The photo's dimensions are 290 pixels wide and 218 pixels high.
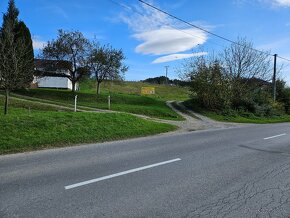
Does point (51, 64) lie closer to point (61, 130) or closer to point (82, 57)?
point (82, 57)

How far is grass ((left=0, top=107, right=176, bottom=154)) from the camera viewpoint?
10.9 metres

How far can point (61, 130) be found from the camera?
502 inches

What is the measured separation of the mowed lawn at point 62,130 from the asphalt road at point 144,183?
1.09 metres

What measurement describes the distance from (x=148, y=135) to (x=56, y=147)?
515 centimetres

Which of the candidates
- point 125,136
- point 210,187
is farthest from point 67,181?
point 125,136

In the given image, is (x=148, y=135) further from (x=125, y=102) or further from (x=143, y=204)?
(x=125, y=102)

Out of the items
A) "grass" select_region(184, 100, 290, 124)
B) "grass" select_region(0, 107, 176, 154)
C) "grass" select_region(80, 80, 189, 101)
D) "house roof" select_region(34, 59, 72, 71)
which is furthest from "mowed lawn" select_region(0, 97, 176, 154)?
"grass" select_region(80, 80, 189, 101)

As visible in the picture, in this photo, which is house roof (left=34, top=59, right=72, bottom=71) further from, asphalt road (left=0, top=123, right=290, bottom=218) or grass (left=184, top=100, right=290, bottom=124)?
asphalt road (left=0, top=123, right=290, bottom=218)

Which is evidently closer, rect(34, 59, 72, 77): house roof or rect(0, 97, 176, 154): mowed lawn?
rect(0, 97, 176, 154): mowed lawn

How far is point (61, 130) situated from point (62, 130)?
37mm

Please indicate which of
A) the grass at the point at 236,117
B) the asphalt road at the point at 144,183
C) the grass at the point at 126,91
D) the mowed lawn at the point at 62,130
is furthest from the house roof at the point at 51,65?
the asphalt road at the point at 144,183

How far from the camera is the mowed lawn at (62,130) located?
10.9m

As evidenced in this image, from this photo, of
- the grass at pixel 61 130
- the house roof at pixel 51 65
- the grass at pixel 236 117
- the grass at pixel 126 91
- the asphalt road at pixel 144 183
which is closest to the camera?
the asphalt road at pixel 144 183

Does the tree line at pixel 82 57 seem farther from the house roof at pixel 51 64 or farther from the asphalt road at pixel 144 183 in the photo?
the asphalt road at pixel 144 183
